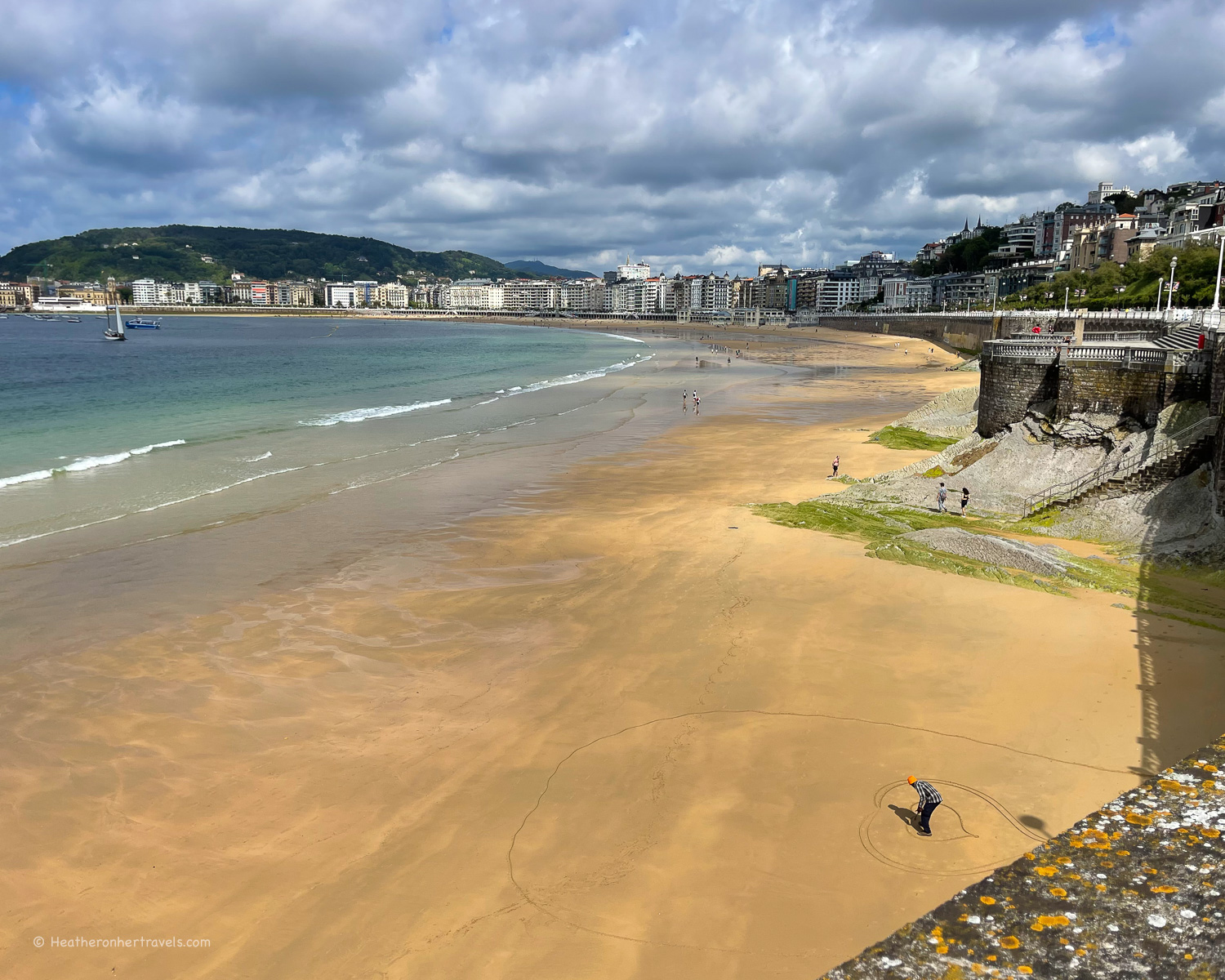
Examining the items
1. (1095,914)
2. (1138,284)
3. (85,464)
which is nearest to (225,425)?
(85,464)

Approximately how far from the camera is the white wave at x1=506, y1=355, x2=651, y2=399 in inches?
2518

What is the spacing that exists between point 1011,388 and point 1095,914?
1009 inches

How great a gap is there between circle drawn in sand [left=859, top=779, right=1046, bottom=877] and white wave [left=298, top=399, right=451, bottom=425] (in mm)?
39371

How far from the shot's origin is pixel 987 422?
1147 inches

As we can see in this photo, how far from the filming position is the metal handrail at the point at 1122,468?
64.6 ft

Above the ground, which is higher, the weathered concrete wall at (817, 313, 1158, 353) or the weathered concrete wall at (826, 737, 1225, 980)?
the weathered concrete wall at (817, 313, 1158, 353)

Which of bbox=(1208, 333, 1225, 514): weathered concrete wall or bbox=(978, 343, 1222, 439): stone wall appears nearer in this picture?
bbox=(1208, 333, 1225, 514): weathered concrete wall

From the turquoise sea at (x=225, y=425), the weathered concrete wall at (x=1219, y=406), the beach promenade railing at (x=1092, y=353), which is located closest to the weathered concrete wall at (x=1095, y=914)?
the weathered concrete wall at (x=1219, y=406)

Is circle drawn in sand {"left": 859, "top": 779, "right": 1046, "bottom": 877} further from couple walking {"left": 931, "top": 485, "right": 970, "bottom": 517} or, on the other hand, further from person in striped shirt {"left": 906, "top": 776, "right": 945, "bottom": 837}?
couple walking {"left": 931, "top": 485, "right": 970, "bottom": 517}

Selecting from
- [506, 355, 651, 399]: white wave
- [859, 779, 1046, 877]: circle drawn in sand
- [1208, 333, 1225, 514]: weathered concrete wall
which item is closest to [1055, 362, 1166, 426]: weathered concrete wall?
[1208, 333, 1225, 514]: weathered concrete wall

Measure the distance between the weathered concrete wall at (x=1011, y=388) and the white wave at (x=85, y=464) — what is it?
33590mm

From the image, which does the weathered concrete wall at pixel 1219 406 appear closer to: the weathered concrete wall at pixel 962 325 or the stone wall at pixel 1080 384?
the stone wall at pixel 1080 384

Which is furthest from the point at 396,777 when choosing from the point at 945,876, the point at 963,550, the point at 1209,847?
the point at 963,550

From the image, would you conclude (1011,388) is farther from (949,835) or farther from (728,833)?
(728,833)
